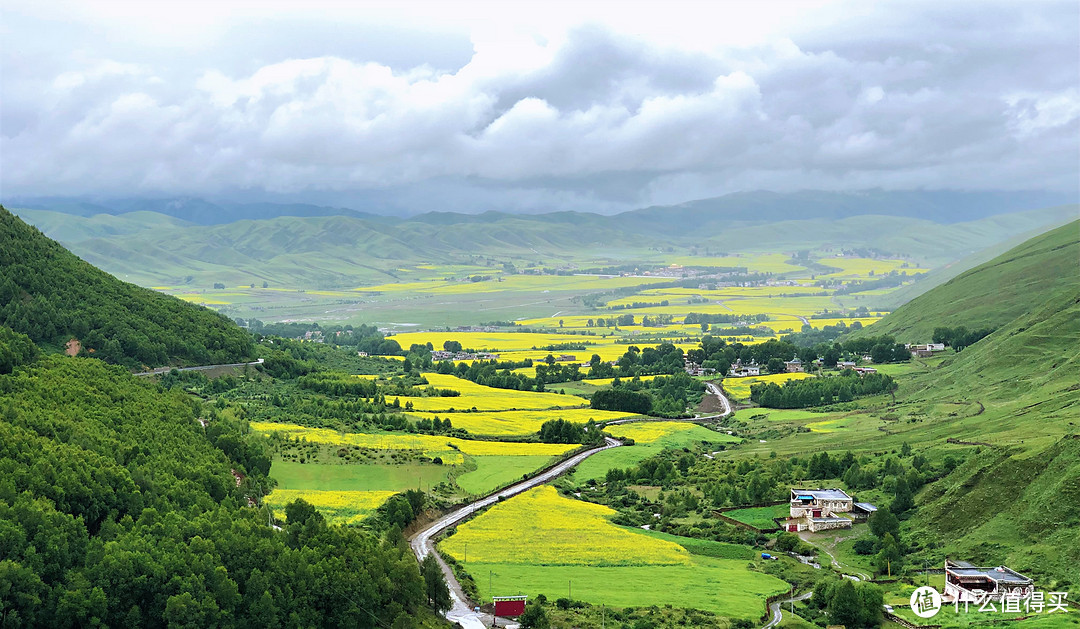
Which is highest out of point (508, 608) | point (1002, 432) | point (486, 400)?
point (1002, 432)

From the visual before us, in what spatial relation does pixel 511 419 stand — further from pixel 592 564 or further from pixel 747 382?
pixel 592 564

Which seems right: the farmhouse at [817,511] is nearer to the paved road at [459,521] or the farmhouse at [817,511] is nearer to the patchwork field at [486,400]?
the paved road at [459,521]

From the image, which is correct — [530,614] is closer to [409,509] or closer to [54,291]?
[409,509]

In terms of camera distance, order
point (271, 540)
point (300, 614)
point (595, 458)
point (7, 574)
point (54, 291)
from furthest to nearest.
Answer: point (54, 291), point (595, 458), point (271, 540), point (300, 614), point (7, 574)

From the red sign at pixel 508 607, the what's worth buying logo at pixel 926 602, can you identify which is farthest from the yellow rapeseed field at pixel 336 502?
the what's worth buying logo at pixel 926 602

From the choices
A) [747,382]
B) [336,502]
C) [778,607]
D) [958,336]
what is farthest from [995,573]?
[958,336]

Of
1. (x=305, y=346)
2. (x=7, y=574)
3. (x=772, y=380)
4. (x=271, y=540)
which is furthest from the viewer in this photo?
(x=305, y=346)

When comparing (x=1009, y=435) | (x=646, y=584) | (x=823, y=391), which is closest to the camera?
(x=646, y=584)

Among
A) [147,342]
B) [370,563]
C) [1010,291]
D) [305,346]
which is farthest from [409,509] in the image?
[1010,291]
